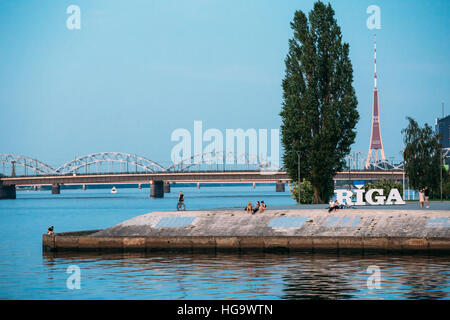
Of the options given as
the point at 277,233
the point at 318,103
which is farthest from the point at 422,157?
the point at 277,233

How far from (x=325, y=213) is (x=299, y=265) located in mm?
17344

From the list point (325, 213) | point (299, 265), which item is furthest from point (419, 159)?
point (299, 265)

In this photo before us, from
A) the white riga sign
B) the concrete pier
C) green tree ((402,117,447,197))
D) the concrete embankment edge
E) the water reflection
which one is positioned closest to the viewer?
the water reflection

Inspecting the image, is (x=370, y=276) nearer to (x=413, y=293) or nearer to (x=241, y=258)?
Answer: (x=413, y=293)

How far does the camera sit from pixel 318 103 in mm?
88750

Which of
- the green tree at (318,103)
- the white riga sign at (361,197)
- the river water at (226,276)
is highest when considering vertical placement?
the green tree at (318,103)

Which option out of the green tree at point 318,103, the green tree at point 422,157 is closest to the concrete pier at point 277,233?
the green tree at point 318,103

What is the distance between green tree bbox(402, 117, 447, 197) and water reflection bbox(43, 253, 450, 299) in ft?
207

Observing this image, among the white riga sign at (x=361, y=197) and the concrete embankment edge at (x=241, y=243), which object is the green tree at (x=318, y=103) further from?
the concrete embankment edge at (x=241, y=243)

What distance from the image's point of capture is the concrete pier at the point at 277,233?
5800cm

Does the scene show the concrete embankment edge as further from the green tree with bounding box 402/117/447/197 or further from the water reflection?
the green tree with bounding box 402/117/447/197

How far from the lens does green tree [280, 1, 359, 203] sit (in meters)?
86.8

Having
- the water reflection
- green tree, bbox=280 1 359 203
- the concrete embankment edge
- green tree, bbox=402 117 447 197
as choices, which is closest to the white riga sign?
green tree, bbox=280 1 359 203
